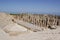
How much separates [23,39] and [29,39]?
0.40ft

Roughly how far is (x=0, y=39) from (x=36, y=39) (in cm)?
77

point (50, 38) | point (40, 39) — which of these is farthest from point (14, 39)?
point (50, 38)

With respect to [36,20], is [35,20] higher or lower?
higher

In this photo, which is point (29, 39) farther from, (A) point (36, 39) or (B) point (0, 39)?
(B) point (0, 39)

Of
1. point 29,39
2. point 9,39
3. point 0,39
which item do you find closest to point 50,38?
point 29,39

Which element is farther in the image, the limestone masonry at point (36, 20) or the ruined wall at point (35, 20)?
the ruined wall at point (35, 20)

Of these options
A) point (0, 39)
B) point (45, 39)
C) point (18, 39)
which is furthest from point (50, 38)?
point (0, 39)

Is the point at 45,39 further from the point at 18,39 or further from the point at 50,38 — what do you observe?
the point at 18,39

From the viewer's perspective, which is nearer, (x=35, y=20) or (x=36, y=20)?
(x=35, y=20)

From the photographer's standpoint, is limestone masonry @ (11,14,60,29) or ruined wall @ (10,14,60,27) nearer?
limestone masonry @ (11,14,60,29)

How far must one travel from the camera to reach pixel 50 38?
9.64ft

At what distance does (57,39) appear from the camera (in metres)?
2.90

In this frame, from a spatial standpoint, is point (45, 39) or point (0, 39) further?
point (0, 39)

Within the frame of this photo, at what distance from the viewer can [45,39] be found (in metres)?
2.88
